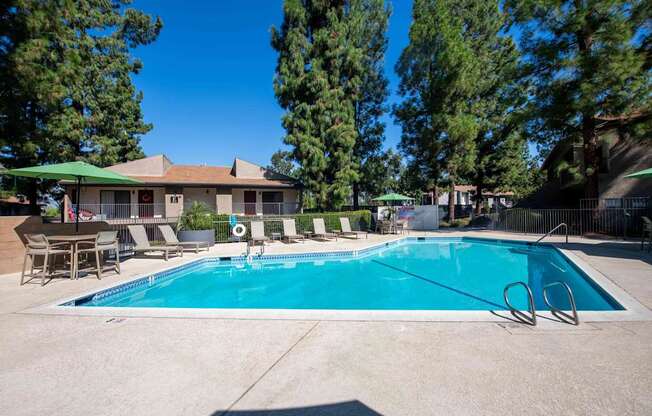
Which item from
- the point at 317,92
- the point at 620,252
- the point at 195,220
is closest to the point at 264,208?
the point at 317,92

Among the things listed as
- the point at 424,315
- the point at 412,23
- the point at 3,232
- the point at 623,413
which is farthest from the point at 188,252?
the point at 412,23

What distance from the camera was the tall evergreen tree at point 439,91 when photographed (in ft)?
64.1

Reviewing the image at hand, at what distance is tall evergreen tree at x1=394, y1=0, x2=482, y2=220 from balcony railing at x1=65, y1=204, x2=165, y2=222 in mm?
18942

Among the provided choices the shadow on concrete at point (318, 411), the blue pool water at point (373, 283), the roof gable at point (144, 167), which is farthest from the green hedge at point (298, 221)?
the shadow on concrete at point (318, 411)

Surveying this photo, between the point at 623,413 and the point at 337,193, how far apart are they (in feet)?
55.8

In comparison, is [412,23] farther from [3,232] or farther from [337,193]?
[3,232]

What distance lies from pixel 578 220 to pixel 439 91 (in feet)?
37.2

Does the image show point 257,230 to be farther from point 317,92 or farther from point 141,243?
point 317,92

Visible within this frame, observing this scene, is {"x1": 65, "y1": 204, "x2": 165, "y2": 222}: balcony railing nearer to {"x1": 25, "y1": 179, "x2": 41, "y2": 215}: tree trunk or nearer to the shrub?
{"x1": 25, "y1": 179, "x2": 41, "y2": 215}: tree trunk

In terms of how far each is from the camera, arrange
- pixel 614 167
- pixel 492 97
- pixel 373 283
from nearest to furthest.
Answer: pixel 373 283, pixel 614 167, pixel 492 97

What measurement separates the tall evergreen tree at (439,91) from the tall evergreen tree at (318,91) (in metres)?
4.71

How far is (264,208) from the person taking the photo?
2288 centimetres

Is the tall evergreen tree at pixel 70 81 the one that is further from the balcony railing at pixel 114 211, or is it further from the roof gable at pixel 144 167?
the balcony railing at pixel 114 211

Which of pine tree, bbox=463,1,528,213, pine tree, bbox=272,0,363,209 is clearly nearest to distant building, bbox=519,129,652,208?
pine tree, bbox=463,1,528,213
